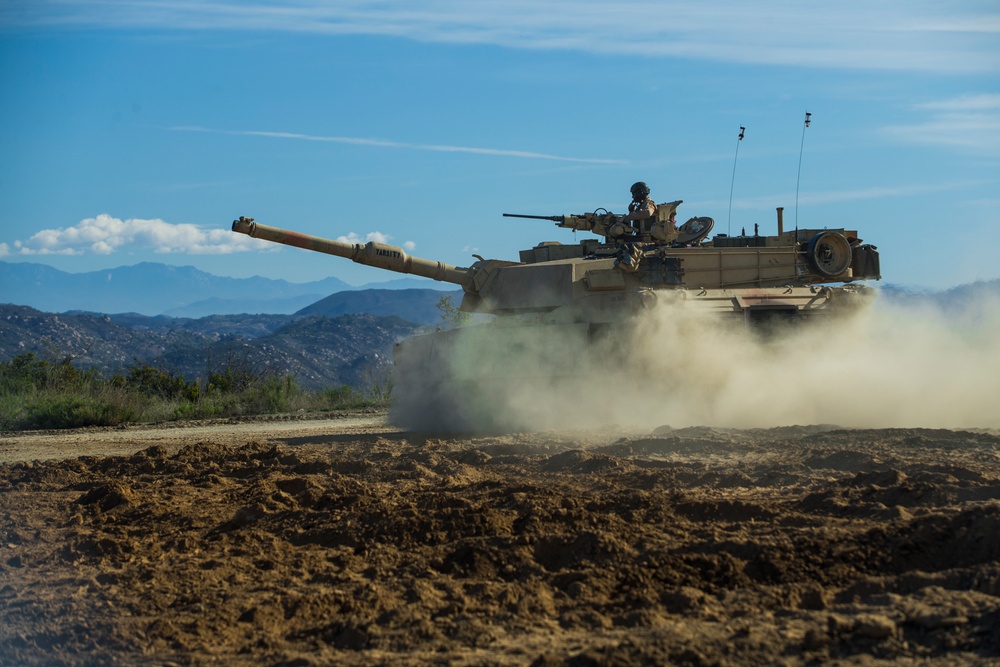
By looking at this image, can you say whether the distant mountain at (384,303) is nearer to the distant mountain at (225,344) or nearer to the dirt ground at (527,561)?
the distant mountain at (225,344)

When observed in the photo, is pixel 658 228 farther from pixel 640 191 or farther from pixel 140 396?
pixel 140 396

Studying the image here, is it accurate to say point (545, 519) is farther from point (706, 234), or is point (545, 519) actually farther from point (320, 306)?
point (320, 306)

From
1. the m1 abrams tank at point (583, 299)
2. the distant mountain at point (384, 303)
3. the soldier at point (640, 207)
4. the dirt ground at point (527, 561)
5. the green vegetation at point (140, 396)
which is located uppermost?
the distant mountain at point (384, 303)

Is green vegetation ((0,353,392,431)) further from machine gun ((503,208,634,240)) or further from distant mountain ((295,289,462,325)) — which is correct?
distant mountain ((295,289,462,325))

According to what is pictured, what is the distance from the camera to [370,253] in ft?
55.0

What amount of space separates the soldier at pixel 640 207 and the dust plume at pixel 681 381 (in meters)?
2.25

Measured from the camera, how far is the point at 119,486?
393 inches

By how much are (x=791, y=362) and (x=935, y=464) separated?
6426 millimetres

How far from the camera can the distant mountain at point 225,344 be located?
193 feet

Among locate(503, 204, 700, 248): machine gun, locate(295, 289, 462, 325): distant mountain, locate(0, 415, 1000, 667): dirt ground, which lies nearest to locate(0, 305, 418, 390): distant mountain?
locate(295, 289, 462, 325): distant mountain

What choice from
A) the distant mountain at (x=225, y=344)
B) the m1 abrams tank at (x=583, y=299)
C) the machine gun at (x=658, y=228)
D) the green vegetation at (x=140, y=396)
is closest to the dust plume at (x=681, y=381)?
the m1 abrams tank at (x=583, y=299)

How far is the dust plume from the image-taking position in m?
15.0

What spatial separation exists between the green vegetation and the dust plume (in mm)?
7155

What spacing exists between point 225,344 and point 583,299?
5268cm
